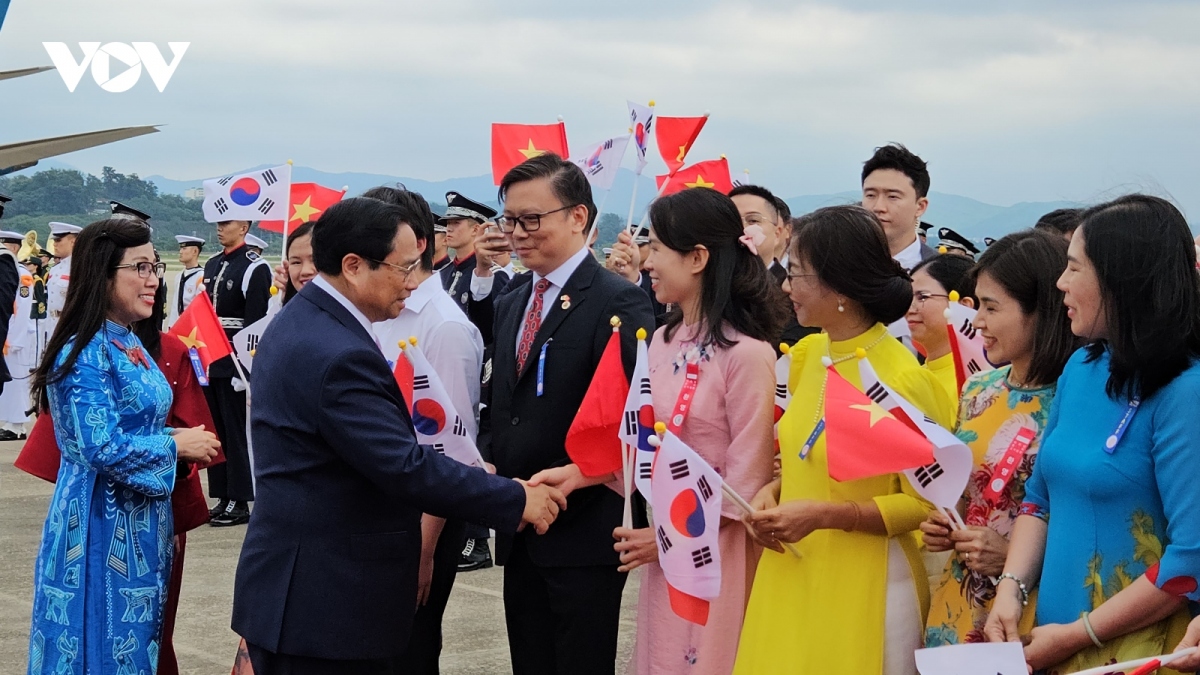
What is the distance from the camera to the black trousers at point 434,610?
4402 millimetres

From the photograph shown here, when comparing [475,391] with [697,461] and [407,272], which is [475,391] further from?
[697,461]

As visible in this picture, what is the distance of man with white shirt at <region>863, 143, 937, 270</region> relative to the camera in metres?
5.97

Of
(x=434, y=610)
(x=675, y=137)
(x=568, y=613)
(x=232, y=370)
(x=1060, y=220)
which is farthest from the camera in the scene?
(x=232, y=370)

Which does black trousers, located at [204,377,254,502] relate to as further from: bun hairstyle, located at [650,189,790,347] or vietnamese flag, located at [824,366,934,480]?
vietnamese flag, located at [824,366,934,480]

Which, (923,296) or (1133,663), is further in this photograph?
(923,296)

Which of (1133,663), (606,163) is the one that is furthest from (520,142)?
(1133,663)

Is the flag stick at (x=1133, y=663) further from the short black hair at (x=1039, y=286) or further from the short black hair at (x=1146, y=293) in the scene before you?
the short black hair at (x=1039, y=286)

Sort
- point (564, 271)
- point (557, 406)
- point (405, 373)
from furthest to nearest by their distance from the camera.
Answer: point (405, 373)
point (564, 271)
point (557, 406)

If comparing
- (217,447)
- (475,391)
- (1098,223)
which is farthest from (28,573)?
(1098,223)

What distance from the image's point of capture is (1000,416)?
3.23 m

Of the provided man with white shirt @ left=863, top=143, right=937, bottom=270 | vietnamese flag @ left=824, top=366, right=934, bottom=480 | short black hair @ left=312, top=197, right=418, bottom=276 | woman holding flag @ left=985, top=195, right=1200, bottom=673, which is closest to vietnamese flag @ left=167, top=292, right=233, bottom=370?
short black hair @ left=312, top=197, right=418, bottom=276

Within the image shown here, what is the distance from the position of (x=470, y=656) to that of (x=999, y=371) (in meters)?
3.37

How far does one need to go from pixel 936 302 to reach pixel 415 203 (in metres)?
1.86

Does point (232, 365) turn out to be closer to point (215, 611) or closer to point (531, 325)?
point (215, 611)
